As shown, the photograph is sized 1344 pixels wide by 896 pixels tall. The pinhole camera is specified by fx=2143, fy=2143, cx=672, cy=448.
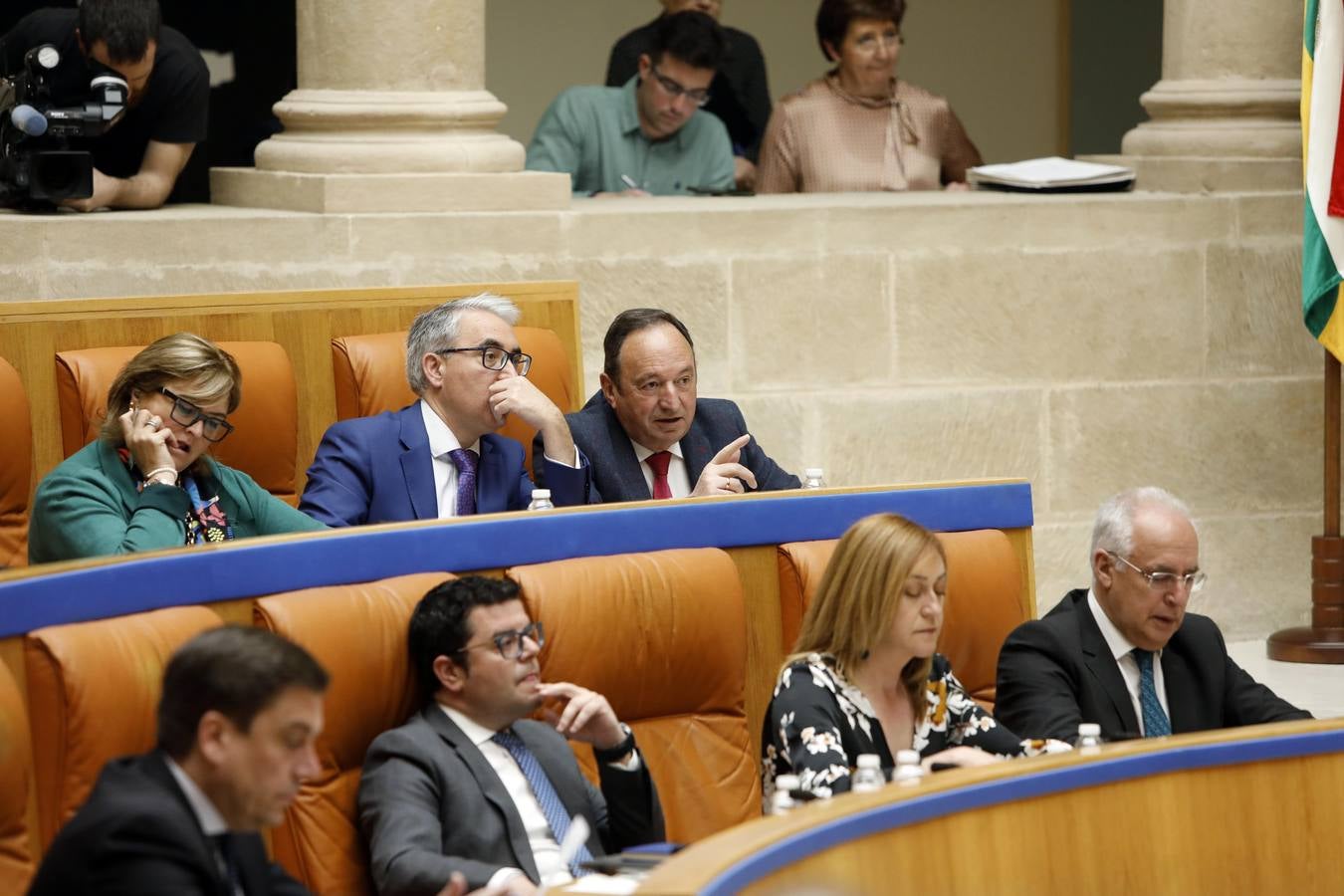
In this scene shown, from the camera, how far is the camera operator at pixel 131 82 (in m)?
4.95

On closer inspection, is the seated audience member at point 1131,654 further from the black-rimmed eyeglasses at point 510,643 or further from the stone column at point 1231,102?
the stone column at point 1231,102

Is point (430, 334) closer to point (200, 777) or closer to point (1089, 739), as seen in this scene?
point (1089, 739)

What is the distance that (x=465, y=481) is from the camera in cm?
412

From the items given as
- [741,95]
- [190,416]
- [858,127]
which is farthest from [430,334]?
[741,95]

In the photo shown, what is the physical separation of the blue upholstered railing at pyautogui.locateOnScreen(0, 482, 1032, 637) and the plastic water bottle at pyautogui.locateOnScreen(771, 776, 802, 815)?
2.48 feet

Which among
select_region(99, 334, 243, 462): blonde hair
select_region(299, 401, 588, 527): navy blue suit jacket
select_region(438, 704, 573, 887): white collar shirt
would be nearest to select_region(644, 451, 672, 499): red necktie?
select_region(299, 401, 588, 527): navy blue suit jacket

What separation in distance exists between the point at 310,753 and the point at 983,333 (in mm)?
3719

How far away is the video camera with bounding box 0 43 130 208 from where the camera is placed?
4.85m

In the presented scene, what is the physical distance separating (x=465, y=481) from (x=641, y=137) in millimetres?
2184

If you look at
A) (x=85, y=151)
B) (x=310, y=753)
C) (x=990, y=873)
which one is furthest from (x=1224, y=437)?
(x=310, y=753)

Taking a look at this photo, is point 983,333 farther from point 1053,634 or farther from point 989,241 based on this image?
point 1053,634

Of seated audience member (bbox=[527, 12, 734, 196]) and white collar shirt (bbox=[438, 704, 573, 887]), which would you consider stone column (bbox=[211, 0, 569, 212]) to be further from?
white collar shirt (bbox=[438, 704, 573, 887])

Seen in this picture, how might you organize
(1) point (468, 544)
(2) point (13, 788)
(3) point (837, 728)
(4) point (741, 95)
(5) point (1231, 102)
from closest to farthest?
(2) point (13, 788)
(3) point (837, 728)
(1) point (468, 544)
(5) point (1231, 102)
(4) point (741, 95)

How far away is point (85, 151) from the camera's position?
5.05 m
